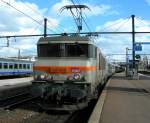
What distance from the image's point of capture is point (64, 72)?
1426 cm

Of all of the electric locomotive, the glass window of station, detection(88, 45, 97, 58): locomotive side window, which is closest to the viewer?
the electric locomotive

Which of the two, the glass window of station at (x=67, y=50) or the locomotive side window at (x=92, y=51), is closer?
the glass window of station at (x=67, y=50)

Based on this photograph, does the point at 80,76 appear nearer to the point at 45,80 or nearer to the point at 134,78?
the point at 45,80

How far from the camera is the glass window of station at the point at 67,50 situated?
1487cm

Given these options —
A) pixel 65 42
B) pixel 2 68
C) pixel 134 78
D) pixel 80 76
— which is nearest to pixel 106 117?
pixel 80 76

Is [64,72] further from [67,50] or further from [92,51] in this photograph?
[92,51]

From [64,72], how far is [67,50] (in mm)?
1087

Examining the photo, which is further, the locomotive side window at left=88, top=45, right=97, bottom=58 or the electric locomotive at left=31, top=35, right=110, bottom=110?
the locomotive side window at left=88, top=45, right=97, bottom=58

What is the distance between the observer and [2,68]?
46.1 meters

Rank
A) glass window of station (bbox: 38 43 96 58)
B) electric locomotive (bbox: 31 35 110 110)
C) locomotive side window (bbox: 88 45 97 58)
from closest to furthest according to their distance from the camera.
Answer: electric locomotive (bbox: 31 35 110 110) → glass window of station (bbox: 38 43 96 58) → locomotive side window (bbox: 88 45 97 58)

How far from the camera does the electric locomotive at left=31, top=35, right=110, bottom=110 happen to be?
1400cm

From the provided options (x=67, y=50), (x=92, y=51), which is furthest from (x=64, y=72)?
(x=92, y=51)

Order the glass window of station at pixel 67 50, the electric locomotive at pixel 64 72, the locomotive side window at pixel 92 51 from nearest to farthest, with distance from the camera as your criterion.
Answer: the electric locomotive at pixel 64 72 → the glass window of station at pixel 67 50 → the locomotive side window at pixel 92 51

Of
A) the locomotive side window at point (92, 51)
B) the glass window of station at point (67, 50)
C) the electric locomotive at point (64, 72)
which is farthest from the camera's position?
the locomotive side window at point (92, 51)
